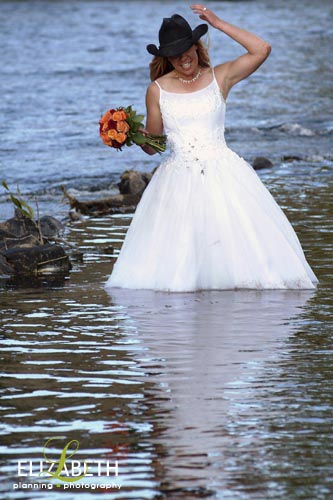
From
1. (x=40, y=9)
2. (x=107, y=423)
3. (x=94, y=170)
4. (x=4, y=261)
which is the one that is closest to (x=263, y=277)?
(x=4, y=261)

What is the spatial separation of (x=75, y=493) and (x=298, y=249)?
4.48 metres

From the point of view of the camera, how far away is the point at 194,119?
383 inches

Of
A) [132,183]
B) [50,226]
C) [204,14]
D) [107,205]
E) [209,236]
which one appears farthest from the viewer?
[132,183]

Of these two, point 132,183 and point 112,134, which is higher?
point 112,134

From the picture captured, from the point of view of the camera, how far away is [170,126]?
9.77m

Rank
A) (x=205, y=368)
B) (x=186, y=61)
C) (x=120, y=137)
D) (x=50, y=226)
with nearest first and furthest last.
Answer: (x=205, y=368) < (x=120, y=137) < (x=186, y=61) < (x=50, y=226)

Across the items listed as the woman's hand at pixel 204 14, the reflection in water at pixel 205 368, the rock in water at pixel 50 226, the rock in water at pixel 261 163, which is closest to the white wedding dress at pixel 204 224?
the reflection in water at pixel 205 368

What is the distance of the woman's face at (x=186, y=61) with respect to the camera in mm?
9453

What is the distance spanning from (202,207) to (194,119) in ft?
2.05

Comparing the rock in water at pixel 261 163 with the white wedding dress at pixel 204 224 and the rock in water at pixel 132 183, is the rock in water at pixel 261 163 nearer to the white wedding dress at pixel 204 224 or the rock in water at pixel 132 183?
the rock in water at pixel 132 183

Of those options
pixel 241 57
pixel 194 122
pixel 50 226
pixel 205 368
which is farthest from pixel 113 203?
pixel 205 368

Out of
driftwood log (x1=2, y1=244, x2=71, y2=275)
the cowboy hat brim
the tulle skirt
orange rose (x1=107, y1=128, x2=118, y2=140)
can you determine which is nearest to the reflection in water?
the tulle skirt

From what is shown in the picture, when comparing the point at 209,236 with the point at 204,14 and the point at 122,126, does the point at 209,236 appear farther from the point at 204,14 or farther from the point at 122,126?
the point at 204,14

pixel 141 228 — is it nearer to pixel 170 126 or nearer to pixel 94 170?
pixel 170 126
